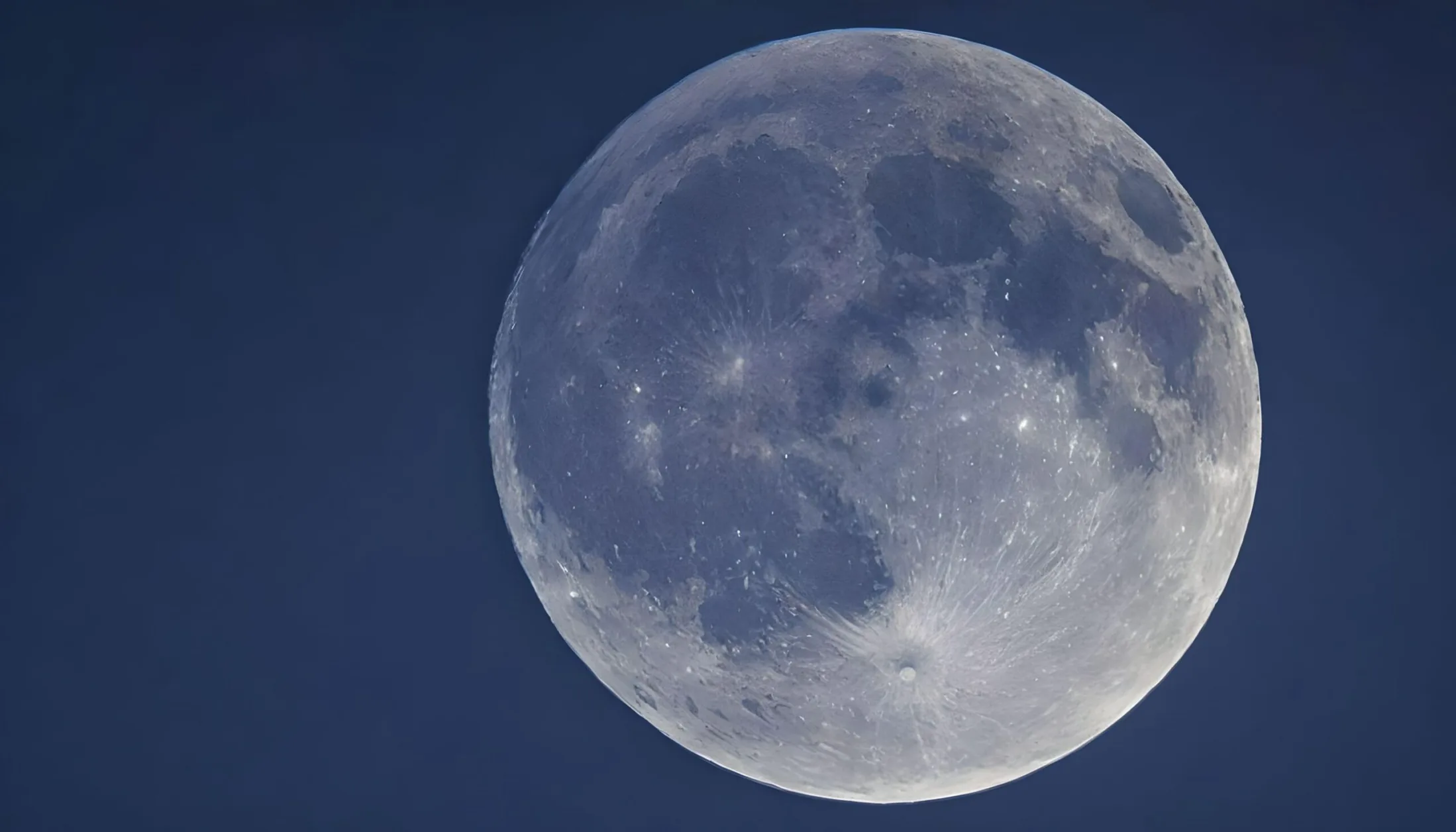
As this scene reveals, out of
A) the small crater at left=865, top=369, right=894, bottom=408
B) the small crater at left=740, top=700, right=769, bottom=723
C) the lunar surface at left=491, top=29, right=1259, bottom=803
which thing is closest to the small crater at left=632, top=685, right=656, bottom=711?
the lunar surface at left=491, top=29, right=1259, bottom=803

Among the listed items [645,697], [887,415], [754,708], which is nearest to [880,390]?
[887,415]

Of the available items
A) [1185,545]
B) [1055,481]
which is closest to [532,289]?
[1055,481]

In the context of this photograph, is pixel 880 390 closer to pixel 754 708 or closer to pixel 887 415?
pixel 887 415

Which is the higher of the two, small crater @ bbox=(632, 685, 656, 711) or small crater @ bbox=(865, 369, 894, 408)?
→ small crater @ bbox=(865, 369, 894, 408)

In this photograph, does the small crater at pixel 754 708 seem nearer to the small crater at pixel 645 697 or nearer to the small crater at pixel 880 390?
the small crater at pixel 645 697

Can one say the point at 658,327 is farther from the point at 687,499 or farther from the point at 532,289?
the point at 532,289

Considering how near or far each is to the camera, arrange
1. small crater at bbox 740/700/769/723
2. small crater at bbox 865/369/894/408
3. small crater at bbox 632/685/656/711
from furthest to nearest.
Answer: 1. small crater at bbox 632/685/656/711
2. small crater at bbox 740/700/769/723
3. small crater at bbox 865/369/894/408

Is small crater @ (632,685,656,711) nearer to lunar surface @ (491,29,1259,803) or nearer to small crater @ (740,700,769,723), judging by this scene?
lunar surface @ (491,29,1259,803)

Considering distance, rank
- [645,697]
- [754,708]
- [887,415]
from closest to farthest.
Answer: [887,415] < [754,708] < [645,697]
